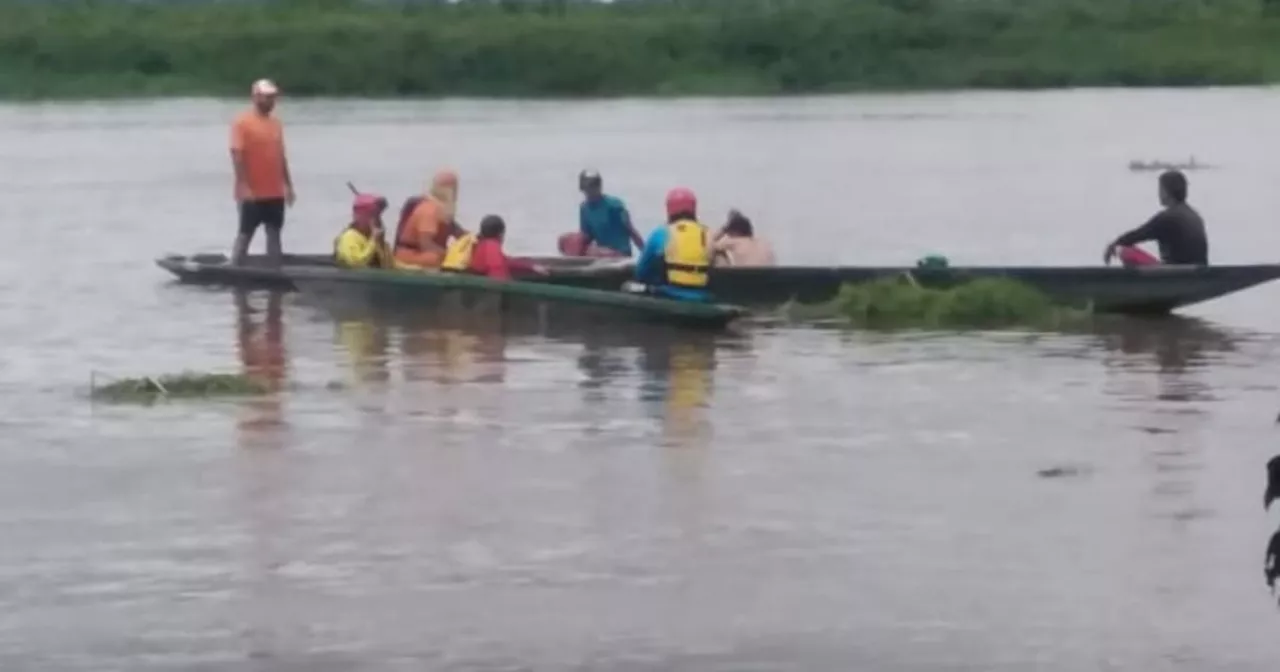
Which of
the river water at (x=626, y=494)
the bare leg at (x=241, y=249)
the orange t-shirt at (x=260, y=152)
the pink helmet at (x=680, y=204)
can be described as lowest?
the river water at (x=626, y=494)

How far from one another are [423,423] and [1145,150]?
3319 centimetres

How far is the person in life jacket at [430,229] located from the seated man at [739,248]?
5.54ft

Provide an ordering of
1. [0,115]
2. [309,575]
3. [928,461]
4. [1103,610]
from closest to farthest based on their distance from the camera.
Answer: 1. [1103,610]
2. [309,575]
3. [928,461]
4. [0,115]

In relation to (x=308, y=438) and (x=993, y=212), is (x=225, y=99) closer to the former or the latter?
(x=993, y=212)

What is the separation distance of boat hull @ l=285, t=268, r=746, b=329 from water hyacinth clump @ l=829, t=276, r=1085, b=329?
2.74ft

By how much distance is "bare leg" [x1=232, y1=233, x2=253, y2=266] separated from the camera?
21328 millimetres

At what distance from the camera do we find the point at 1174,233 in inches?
759

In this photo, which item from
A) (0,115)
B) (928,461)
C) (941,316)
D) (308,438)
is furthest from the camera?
(0,115)

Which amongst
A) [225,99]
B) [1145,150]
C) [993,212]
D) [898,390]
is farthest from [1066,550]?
[225,99]

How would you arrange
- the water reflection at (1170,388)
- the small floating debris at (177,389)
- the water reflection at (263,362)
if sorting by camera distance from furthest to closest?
the small floating debris at (177,389) < the water reflection at (263,362) < the water reflection at (1170,388)

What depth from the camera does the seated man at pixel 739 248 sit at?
19578mm

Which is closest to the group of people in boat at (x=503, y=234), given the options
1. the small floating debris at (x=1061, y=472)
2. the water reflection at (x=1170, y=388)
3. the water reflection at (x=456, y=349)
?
the water reflection at (x=456, y=349)

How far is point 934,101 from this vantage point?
70500 millimetres

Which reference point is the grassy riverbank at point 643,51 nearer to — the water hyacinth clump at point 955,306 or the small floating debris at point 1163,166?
the small floating debris at point 1163,166
